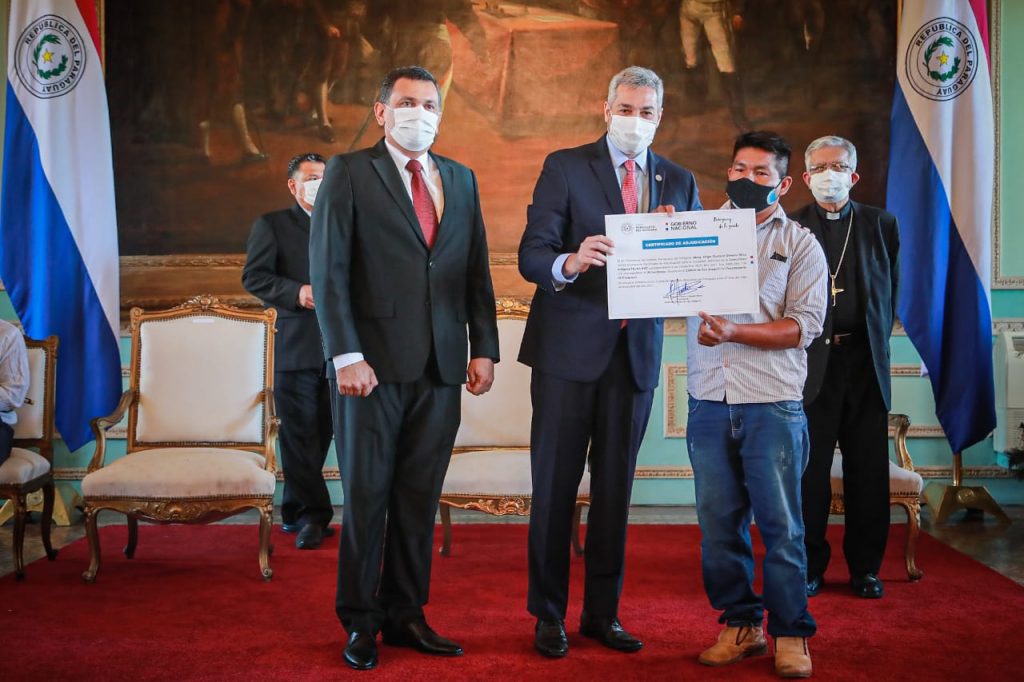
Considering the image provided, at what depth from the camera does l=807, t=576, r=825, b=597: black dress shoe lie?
3.59 metres

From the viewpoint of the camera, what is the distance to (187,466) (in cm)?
377

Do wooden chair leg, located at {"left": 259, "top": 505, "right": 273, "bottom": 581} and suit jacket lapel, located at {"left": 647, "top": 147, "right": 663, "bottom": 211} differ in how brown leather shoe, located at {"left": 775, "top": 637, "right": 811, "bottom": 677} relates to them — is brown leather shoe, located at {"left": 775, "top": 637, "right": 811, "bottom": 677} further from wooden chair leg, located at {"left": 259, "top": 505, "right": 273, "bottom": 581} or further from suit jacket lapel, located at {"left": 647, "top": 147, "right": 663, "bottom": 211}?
wooden chair leg, located at {"left": 259, "top": 505, "right": 273, "bottom": 581}

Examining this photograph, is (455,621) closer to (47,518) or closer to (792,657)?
(792,657)

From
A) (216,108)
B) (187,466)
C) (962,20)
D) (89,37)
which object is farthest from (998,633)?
(89,37)

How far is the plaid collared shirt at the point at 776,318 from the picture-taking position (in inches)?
104

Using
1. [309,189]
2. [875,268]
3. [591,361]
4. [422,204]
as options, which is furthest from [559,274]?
[309,189]

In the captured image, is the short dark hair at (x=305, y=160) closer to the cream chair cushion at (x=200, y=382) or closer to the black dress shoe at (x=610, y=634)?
the cream chair cushion at (x=200, y=382)

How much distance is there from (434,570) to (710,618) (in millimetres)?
1234

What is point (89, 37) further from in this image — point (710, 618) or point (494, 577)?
point (710, 618)

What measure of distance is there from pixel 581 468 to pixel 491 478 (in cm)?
102

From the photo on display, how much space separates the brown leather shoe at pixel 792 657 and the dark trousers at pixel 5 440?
314cm

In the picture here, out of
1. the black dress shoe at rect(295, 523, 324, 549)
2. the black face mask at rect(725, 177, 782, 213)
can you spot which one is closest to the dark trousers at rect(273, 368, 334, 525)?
the black dress shoe at rect(295, 523, 324, 549)

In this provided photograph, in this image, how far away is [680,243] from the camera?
8.46 ft

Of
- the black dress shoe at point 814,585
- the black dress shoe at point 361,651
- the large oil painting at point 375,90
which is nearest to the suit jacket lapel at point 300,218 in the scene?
the large oil painting at point 375,90
